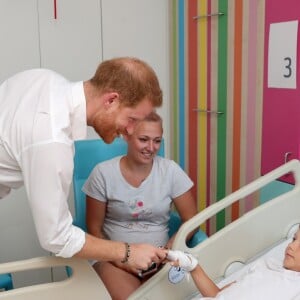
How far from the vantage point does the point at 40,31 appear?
2.74 m

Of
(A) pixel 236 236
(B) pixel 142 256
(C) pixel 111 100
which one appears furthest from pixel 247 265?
(C) pixel 111 100

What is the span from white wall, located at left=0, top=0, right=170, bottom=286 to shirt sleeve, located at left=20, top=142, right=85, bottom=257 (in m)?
1.58

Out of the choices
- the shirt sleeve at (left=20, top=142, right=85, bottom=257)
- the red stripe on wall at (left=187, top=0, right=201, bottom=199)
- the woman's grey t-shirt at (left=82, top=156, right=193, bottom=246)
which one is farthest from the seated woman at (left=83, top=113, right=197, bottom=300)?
the red stripe on wall at (left=187, top=0, right=201, bottom=199)

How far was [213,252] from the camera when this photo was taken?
5.69ft

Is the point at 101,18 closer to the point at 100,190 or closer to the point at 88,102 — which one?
the point at 100,190

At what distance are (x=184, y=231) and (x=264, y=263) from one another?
325 millimetres

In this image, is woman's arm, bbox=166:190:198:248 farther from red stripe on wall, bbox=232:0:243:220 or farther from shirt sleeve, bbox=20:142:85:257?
shirt sleeve, bbox=20:142:85:257

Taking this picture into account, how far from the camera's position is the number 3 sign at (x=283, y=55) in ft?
6.84

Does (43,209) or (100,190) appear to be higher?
(43,209)

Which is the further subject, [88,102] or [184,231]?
[184,231]

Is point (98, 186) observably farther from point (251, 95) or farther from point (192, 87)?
point (192, 87)

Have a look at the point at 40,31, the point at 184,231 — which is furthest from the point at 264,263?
the point at 40,31

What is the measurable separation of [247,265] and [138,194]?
56cm

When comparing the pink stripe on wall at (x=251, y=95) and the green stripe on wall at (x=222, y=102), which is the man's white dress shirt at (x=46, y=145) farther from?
the green stripe on wall at (x=222, y=102)
